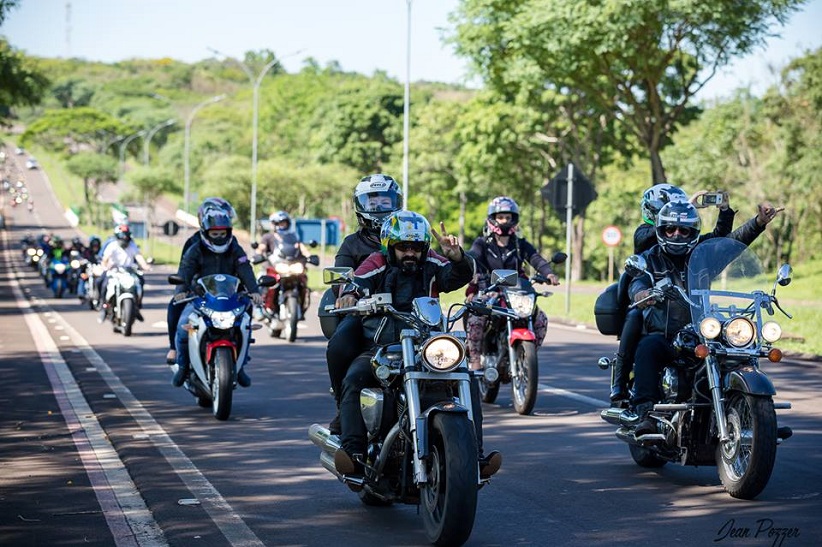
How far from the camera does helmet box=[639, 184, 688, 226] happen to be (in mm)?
9096

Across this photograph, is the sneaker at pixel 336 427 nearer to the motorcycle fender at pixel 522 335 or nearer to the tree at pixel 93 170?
the motorcycle fender at pixel 522 335

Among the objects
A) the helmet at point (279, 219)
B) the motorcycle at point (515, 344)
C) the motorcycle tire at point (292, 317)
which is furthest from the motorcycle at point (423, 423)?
the helmet at point (279, 219)

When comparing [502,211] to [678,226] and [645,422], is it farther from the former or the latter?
[645,422]

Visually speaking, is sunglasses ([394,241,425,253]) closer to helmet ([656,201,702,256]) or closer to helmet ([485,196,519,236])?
helmet ([656,201,702,256])

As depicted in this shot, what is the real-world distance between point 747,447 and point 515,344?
5.01m

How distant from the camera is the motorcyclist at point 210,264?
12.8m

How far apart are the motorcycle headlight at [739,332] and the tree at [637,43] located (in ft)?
88.1

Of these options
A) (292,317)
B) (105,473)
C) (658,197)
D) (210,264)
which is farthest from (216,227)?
(292,317)

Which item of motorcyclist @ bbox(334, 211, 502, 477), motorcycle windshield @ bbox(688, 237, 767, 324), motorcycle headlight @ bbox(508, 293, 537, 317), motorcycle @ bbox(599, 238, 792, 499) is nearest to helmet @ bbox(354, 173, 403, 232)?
motorcyclist @ bbox(334, 211, 502, 477)

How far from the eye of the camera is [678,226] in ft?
29.3

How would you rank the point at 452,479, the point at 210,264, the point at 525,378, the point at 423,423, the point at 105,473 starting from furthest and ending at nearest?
the point at 210,264, the point at 525,378, the point at 105,473, the point at 423,423, the point at 452,479

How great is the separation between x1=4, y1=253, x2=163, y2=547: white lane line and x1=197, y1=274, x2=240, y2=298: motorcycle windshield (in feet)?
5.10

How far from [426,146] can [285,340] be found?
61.4 meters

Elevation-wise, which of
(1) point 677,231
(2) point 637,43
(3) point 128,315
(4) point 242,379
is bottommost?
(4) point 242,379
